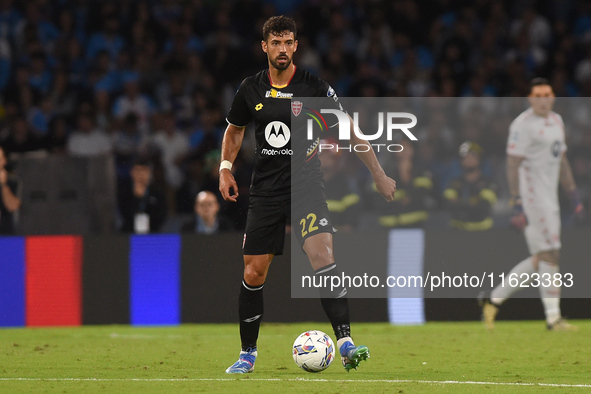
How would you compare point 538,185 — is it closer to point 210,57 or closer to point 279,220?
point 279,220

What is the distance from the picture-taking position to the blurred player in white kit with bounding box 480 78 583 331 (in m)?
10.0

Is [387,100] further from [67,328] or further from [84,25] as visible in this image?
[84,25]

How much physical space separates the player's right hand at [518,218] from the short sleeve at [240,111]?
456 centimetres

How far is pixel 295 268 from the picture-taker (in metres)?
10.2

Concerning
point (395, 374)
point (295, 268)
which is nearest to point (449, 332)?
point (295, 268)

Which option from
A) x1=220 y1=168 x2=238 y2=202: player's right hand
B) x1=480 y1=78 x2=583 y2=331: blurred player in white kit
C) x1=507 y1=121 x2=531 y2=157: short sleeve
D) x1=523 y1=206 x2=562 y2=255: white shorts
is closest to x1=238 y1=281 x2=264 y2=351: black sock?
x1=220 y1=168 x2=238 y2=202: player's right hand

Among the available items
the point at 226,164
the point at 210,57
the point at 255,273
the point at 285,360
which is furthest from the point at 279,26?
the point at 210,57

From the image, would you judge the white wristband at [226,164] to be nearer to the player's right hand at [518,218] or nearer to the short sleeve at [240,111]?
the short sleeve at [240,111]

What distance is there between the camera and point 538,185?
10094 millimetres

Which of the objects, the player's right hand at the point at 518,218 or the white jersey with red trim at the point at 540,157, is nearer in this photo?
the white jersey with red trim at the point at 540,157

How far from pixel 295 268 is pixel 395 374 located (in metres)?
3.81

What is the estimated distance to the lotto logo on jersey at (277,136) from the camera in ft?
21.2

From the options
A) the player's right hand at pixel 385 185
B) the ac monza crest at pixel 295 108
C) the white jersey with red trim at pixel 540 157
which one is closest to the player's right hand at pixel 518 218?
the white jersey with red trim at pixel 540 157

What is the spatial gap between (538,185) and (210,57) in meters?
5.72
